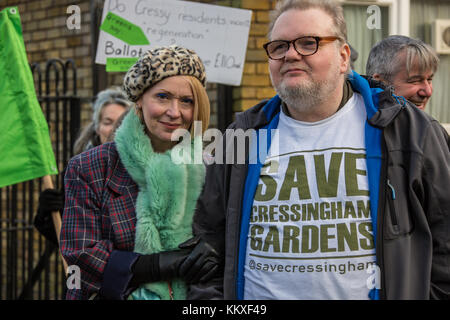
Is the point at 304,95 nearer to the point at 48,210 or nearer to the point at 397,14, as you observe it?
the point at 48,210


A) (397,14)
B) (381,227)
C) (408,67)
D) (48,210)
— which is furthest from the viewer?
(397,14)

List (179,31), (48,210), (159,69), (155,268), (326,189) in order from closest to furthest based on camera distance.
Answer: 1. (326,189)
2. (155,268)
3. (159,69)
4. (48,210)
5. (179,31)

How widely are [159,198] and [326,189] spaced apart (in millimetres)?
783

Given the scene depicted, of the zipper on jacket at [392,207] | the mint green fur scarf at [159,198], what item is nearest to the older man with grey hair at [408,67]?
the zipper on jacket at [392,207]

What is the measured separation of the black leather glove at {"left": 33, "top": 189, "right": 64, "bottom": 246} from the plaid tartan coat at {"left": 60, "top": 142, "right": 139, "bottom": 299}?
1.32m

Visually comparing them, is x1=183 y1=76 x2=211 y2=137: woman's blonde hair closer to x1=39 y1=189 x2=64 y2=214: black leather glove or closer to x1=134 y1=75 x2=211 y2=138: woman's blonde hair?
x1=134 y1=75 x2=211 y2=138: woman's blonde hair

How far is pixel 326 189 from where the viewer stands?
2191mm

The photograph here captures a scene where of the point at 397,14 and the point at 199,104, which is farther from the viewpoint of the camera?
the point at 397,14

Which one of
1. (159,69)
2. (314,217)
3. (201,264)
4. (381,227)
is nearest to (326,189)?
(314,217)

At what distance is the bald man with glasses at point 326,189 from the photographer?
2.10 metres

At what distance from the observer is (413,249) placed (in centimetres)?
209

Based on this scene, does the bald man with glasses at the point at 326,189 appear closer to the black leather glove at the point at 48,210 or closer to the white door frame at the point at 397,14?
the black leather glove at the point at 48,210

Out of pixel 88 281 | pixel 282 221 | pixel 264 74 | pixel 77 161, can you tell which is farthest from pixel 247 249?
pixel 264 74
